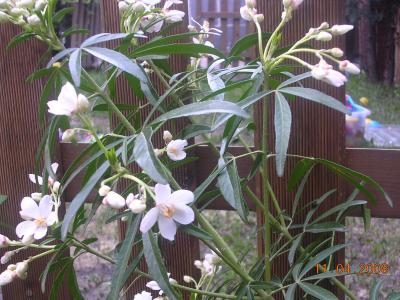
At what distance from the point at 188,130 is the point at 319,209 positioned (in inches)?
18.3

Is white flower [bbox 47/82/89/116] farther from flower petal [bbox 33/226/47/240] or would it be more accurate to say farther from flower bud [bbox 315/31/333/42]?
flower bud [bbox 315/31/333/42]

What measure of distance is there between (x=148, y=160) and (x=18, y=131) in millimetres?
876

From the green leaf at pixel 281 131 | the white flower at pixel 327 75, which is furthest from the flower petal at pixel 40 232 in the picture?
the white flower at pixel 327 75

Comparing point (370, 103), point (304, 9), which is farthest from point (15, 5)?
point (370, 103)

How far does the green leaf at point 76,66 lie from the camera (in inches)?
32.8

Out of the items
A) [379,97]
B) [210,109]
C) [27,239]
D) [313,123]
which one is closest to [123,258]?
[27,239]

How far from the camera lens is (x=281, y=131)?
0.85 meters

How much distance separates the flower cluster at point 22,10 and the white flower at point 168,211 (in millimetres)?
368

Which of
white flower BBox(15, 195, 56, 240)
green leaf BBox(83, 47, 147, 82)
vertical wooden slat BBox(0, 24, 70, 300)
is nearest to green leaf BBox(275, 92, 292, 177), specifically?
green leaf BBox(83, 47, 147, 82)

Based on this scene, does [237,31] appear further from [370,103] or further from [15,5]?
[15,5]

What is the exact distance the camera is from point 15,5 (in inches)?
37.8

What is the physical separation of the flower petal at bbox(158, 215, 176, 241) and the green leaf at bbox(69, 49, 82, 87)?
242 millimetres
